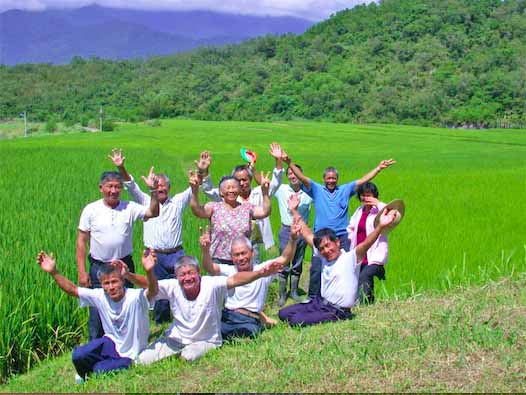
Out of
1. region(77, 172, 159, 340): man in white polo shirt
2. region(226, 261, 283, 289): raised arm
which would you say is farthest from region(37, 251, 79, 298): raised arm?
region(226, 261, 283, 289): raised arm

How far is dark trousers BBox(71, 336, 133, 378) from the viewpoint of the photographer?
509cm

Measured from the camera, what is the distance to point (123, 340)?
17.3 ft

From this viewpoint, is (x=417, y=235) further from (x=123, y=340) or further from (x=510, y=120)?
(x=510, y=120)

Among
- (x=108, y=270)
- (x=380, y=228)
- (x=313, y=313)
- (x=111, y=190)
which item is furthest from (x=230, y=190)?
(x=108, y=270)

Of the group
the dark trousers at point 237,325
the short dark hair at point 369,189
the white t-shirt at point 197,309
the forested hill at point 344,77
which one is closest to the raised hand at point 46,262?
the white t-shirt at point 197,309

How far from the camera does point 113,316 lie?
17.2 feet

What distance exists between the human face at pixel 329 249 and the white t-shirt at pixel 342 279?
50 mm

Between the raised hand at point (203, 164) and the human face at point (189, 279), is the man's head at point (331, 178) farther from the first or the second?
the human face at point (189, 279)

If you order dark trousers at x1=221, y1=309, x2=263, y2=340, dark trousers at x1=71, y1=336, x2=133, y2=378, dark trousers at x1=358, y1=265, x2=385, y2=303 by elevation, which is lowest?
dark trousers at x1=71, y1=336, x2=133, y2=378

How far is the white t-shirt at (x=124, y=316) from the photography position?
5.22 metres

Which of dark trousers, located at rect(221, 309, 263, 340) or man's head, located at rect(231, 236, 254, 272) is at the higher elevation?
man's head, located at rect(231, 236, 254, 272)

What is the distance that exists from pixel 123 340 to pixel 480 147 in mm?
27446

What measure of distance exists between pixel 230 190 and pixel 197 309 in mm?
1444

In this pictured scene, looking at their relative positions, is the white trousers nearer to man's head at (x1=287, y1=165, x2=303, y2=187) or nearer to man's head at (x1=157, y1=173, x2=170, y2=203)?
man's head at (x1=157, y1=173, x2=170, y2=203)
